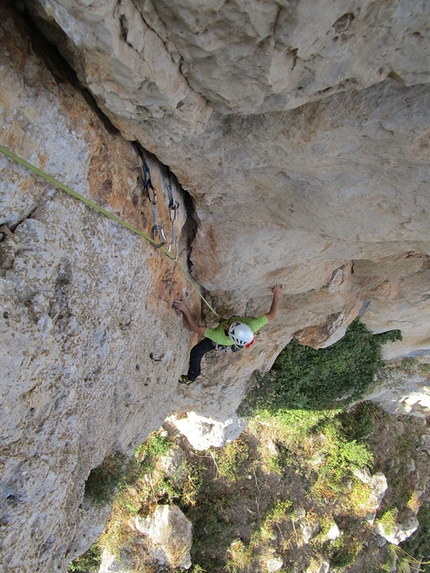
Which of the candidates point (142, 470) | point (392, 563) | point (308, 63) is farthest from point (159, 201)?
point (392, 563)

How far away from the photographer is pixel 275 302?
4.52 metres

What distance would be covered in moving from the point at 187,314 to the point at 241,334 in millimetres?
620

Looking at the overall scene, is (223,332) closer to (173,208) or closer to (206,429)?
(173,208)

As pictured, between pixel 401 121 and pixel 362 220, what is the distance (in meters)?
1.16

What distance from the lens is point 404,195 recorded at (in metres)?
2.68

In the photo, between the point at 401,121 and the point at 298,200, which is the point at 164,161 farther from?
the point at 401,121

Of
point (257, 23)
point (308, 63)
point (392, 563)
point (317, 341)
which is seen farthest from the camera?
point (392, 563)

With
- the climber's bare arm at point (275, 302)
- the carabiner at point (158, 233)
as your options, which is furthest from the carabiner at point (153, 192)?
the climber's bare arm at point (275, 302)

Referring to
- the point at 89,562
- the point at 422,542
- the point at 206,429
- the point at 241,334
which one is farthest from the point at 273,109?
the point at 422,542

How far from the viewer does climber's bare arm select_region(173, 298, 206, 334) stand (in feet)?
12.5

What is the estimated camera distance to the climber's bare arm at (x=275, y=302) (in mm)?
4516

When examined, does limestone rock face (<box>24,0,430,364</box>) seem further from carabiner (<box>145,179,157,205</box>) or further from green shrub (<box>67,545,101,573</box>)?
green shrub (<box>67,545,101,573</box>)

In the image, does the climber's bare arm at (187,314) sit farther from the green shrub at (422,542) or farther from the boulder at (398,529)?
the green shrub at (422,542)

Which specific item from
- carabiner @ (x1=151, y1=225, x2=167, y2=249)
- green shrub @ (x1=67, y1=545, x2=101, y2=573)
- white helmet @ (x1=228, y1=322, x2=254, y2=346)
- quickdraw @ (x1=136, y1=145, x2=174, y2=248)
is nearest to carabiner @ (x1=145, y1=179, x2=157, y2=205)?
quickdraw @ (x1=136, y1=145, x2=174, y2=248)
